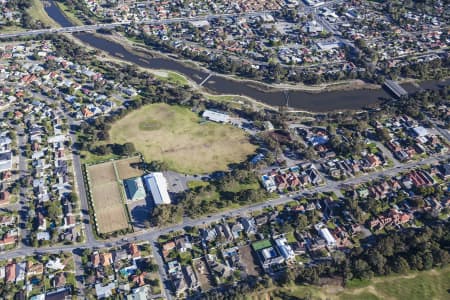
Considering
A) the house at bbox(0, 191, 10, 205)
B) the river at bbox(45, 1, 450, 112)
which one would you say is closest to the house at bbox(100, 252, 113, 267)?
the house at bbox(0, 191, 10, 205)

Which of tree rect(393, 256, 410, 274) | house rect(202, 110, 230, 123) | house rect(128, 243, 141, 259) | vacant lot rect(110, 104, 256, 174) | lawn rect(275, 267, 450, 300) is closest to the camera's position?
lawn rect(275, 267, 450, 300)

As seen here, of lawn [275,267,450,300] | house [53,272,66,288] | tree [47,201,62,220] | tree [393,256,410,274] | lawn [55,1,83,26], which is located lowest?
lawn [275,267,450,300]

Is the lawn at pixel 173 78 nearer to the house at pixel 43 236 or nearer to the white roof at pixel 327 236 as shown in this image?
the house at pixel 43 236

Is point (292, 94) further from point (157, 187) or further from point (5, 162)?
point (5, 162)

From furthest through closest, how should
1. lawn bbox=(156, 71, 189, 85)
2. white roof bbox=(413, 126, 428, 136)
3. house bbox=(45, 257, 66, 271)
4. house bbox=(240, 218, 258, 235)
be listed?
1. lawn bbox=(156, 71, 189, 85)
2. white roof bbox=(413, 126, 428, 136)
3. house bbox=(240, 218, 258, 235)
4. house bbox=(45, 257, 66, 271)

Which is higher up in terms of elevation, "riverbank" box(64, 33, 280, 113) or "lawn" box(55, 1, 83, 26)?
"lawn" box(55, 1, 83, 26)

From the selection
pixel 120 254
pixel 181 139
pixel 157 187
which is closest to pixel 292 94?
pixel 181 139

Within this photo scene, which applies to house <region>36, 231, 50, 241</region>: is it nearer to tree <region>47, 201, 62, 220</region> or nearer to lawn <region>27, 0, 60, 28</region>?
tree <region>47, 201, 62, 220</region>

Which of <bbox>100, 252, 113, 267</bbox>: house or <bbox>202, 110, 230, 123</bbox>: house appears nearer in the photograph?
<bbox>100, 252, 113, 267</bbox>: house
